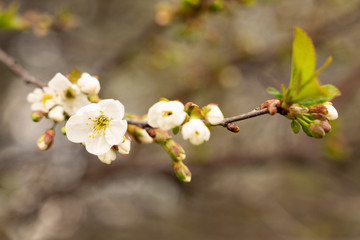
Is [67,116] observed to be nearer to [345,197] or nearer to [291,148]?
[291,148]

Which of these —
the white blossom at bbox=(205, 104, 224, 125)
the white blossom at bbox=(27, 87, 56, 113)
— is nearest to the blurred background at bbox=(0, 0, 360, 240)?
the white blossom at bbox=(27, 87, 56, 113)

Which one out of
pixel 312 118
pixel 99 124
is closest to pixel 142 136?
pixel 99 124

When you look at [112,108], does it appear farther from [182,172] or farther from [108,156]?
[182,172]

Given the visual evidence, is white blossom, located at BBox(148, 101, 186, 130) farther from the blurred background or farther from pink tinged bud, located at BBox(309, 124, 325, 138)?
the blurred background

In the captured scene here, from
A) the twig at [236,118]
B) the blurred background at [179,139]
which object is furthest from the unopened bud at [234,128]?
the blurred background at [179,139]

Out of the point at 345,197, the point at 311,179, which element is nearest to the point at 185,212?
the point at 311,179

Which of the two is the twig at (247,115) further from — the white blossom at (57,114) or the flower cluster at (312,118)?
the white blossom at (57,114)
